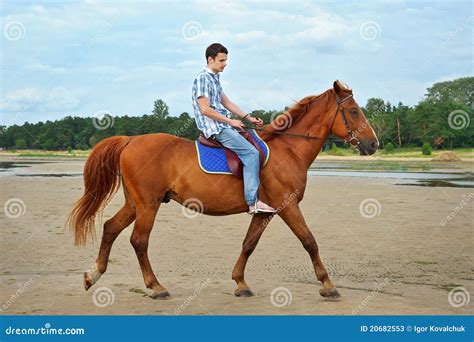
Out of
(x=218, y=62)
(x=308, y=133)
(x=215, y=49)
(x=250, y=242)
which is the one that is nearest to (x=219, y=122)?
(x=218, y=62)

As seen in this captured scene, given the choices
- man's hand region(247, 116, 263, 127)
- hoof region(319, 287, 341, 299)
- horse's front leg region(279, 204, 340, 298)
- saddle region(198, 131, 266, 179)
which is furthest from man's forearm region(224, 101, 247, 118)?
hoof region(319, 287, 341, 299)

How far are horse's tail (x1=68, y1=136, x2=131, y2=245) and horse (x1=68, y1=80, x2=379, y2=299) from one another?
0.01m

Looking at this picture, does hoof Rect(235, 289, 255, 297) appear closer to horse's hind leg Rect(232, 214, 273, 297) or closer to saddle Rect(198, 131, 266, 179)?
horse's hind leg Rect(232, 214, 273, 297)

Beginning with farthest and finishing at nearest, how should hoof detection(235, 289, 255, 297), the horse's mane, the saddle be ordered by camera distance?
the horse's mane < hoof detection(235, 289, 255, 297) < the saddle

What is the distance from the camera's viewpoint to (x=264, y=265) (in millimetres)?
8914

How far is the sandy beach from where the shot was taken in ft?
21.5

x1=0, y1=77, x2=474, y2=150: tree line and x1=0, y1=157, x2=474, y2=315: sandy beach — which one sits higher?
x1=0, y1=77, x2=474, y2=150: tree line

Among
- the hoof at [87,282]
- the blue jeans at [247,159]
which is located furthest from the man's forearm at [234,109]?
the hoof at [87,282]

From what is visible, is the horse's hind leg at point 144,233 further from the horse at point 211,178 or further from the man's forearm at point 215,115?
the man's forearm at point 215,115

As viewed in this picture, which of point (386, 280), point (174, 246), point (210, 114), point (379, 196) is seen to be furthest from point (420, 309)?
point (379, 196)

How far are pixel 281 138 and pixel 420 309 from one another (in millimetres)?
2752

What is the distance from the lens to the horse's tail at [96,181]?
7359 millimetres
